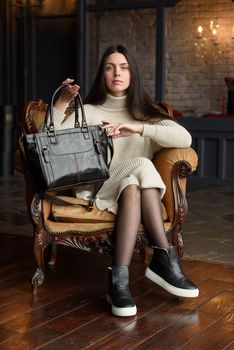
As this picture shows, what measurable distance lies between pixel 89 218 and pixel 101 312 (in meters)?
0.44

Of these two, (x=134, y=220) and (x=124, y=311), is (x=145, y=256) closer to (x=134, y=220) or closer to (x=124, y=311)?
(x=134, y=220)

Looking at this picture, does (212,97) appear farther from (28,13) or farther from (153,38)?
(28,13)

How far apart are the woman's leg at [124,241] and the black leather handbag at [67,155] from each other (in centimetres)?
18

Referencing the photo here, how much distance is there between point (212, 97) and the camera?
6848mm

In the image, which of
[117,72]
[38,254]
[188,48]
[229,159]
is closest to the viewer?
[38,254]

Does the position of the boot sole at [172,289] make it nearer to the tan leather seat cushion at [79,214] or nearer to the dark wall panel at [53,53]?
the tan leather seat cushion at [79,214]

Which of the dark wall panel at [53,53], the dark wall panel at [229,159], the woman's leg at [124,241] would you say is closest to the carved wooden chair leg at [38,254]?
the woman's leg at [124,241]

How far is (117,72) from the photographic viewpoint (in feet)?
9.92

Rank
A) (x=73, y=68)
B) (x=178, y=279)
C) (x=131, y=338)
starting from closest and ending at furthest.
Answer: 1. (x=131, y=338)
2. (x=178, y=279)
3. (x=73, y=68)

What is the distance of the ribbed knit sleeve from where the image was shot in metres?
2.89

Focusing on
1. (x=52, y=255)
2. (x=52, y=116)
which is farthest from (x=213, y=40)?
(x=52, y=116)

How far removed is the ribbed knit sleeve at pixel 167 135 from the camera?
289 centimetres

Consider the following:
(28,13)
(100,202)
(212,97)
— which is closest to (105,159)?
(100,202)

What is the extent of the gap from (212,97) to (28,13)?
Answer: 9.94 ft
